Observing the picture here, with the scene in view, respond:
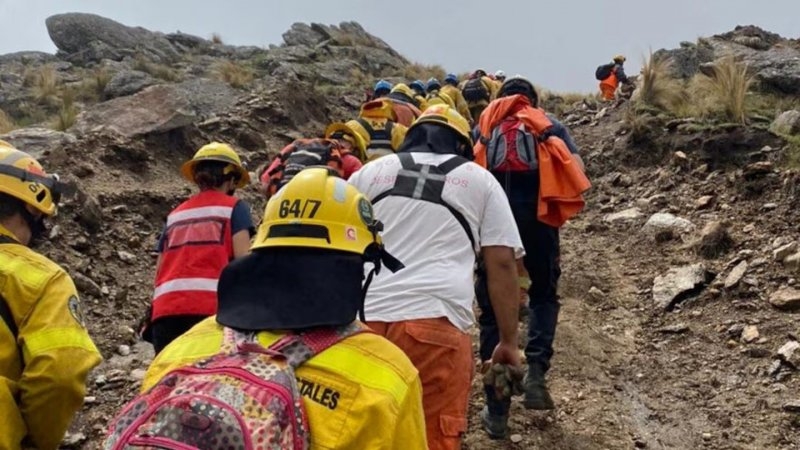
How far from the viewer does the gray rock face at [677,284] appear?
21.3 feet

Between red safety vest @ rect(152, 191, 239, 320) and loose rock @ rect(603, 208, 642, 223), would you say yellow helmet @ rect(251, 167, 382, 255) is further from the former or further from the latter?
loose rock @ rect(603, 208, 642, 223)

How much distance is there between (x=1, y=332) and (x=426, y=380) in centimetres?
138

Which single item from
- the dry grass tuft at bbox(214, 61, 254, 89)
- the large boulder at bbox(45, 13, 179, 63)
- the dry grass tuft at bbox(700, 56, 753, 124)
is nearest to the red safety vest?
the dry grass tuft at bbox(700, 56, 753, 124)

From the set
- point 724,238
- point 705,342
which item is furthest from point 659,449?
point 724,238

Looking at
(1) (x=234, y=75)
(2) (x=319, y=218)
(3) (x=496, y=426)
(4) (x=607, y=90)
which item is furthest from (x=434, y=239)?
(4) (x=607, y=90)

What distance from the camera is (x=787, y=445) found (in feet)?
14.1

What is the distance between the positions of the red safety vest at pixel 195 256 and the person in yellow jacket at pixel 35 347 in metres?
1.32

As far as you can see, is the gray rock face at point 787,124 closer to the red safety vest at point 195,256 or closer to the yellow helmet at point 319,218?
the red safety vest at point 195,256

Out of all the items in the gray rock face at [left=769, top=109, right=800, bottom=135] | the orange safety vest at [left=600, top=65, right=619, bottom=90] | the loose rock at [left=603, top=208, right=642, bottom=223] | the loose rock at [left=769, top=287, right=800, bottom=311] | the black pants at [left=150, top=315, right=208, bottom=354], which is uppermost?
the orange safety vest at [left=600, top=65, right=619, bottom=90]

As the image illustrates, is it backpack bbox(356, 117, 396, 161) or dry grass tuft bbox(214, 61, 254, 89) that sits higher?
dry grass tuft bbox(214, 61, 254, 89)

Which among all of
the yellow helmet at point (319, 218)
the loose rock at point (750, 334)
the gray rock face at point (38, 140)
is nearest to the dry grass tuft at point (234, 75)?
the gray rock face at point (38, 140)

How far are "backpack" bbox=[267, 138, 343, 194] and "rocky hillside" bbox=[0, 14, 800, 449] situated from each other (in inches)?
70.0

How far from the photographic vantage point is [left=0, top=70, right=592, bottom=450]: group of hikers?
1589 millimetres

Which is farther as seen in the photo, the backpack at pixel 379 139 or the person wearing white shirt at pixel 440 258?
the backpack at pixel 379 139
